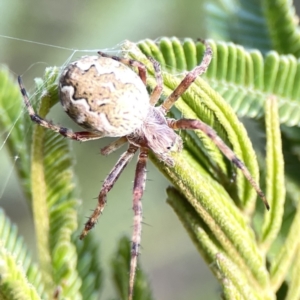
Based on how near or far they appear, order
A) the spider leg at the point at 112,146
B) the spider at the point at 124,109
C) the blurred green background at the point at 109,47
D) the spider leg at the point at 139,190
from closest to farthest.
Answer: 1. the spider at the point at 124,109
2. the spider leg at the point at 139,190
3. the spider leg at the point at 112,146
4. the blurred green background at the point at 109,47

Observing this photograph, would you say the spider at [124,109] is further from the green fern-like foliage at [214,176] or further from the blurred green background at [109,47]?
the blurred green background at [109,47]

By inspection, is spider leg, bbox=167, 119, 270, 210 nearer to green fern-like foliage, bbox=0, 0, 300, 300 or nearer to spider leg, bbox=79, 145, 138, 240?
green fern-like foliage, bbox=0, 0, 300, 300

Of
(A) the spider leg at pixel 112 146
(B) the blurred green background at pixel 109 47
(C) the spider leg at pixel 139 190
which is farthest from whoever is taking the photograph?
(B) the blurred green background at pixel 109 47

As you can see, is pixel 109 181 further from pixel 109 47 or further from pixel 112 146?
pixel 109 47

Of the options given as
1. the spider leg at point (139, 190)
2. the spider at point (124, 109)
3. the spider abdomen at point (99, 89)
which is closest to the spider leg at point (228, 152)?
the spider at point (124, 109)

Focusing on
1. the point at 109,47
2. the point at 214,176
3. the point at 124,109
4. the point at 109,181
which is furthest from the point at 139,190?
the point at 109,47

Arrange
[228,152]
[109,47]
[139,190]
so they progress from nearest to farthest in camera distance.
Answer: [228,152]
[139,190]
[109,47]
